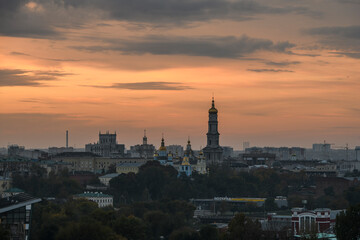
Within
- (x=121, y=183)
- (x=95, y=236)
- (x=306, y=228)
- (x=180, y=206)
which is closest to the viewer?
(x=95, y=236)

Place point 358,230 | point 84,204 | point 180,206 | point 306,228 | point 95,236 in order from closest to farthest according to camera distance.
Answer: point 95,236 < point 358,230 < point 306,228 < point 84,204 < point 180,206

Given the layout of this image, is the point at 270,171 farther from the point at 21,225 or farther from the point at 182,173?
the point at 21,225

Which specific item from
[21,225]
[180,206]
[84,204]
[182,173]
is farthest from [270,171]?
[21,225]

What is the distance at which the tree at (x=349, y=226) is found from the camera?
74.1 metres

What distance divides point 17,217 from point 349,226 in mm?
22338

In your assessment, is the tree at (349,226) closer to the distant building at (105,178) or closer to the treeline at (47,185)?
the treeline at (47,185)

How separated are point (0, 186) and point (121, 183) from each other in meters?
15.8

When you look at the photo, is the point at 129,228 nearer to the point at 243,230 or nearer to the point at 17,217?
the point at 243,230

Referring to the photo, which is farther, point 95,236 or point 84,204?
point 84,204

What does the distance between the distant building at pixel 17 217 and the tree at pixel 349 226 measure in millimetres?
20567

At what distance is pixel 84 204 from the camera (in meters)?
103

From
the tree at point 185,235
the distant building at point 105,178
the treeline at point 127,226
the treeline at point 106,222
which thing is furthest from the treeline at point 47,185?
the tree at point 185,235

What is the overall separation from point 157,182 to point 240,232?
76.8m

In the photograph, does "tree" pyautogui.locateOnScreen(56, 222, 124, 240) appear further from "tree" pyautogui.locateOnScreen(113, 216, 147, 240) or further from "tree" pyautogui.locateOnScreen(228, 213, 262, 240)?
"tree" pyautogui.locateOnScreen(228, 213, 262, 240)
